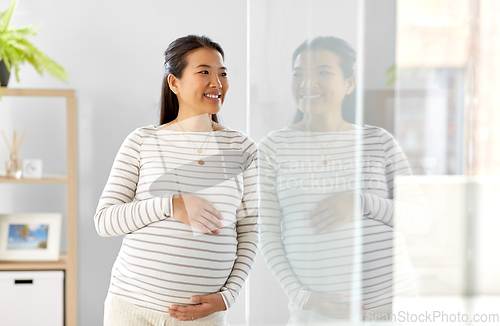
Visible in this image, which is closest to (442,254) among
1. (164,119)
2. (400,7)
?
(400,7)

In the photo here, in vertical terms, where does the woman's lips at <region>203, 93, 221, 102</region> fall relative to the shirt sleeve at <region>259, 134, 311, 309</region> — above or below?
above

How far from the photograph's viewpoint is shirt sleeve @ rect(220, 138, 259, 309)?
1040mm

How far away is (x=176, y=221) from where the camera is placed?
1037 mm

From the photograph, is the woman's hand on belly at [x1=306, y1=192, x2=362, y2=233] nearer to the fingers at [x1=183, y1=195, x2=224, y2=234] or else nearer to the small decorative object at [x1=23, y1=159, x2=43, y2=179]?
the fingers at [x1=183, y1=195, x2=224, y2=234]

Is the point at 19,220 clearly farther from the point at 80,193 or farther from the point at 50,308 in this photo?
the point at 50,308

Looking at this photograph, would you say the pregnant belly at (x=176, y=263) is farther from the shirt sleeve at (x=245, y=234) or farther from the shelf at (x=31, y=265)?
the shelf at (x=31, y=265)

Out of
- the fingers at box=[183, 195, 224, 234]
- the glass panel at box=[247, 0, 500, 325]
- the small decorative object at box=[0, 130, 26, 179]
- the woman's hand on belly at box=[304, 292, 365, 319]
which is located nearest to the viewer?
the glass panel at box=[247, 0, 500, 325]

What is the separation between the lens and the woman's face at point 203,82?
1087 millimetres

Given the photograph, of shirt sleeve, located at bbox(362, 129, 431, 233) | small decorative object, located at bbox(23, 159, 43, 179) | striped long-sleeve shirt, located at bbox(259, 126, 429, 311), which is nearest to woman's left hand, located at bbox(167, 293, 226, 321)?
striped long-sleeve shirt, located at bbox(259, 126, 429, 311)

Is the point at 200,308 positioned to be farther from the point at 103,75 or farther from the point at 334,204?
the point at 103,75

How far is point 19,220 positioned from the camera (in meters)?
1.97

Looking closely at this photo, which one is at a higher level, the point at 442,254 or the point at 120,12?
the point at 120,12

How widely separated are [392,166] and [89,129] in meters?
2.03

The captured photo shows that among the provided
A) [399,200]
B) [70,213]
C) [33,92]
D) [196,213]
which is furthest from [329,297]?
[33,92]
